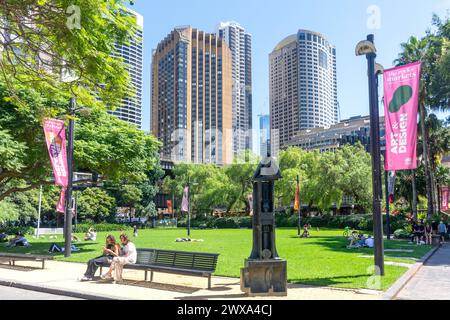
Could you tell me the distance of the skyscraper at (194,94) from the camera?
222ft

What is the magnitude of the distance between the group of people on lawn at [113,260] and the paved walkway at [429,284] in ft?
24.5

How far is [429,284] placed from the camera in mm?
12242

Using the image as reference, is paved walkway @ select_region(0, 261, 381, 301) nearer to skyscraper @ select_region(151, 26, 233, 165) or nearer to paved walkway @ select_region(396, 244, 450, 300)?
paved walkway @ select_region(396, 244, 450, 300)

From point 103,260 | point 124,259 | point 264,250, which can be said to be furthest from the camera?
point 103,260

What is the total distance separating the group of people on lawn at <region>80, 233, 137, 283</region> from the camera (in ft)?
41.1

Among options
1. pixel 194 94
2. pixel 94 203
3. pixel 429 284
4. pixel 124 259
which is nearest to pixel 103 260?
pixel 124 259

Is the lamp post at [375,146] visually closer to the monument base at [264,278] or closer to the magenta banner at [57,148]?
the monument base at [264,278]

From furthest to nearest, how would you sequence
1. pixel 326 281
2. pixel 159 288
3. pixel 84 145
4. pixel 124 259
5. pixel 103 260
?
pixel 84 145
pixel 103 260
pixel 124 259
pixel 326 281
pixel 159 288

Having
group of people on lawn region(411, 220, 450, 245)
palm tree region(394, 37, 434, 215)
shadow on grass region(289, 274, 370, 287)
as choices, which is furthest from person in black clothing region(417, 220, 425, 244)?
shadow on grass region(289, 274, 370, 287)

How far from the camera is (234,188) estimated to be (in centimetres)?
6738

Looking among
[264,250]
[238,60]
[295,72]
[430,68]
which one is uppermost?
[238,60]

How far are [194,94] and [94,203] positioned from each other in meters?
27.3

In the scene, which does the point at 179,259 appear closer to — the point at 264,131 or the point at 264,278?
the point at 264,278

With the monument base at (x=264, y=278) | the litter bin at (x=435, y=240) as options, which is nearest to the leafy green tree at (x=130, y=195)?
the litter bin at (x=435, y=240)
